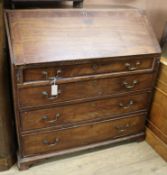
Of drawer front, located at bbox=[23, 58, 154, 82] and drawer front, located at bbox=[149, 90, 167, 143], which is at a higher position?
drawer front, located at bbox=[23, 58, 154, 82]

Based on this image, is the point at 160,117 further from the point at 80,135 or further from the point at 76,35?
the point at 76,35

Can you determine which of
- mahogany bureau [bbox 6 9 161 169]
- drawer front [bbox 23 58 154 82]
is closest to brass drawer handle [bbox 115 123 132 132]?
mahogany bureau [bbox 6 9 161 169]

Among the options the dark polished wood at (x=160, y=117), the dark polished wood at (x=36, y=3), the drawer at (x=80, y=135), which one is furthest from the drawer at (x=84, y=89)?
the dark polished wood at (x=36, y=3)

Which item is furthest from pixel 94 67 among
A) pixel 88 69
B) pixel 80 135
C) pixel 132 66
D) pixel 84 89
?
pixel 80 135

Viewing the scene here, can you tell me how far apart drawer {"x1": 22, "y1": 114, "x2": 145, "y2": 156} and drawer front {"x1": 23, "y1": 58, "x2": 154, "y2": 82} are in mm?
430

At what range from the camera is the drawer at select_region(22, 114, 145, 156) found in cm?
163

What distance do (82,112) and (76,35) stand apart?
1.76 feet

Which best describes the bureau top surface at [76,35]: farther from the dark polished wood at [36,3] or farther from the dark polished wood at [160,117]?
the dark polished wood at [160,117]

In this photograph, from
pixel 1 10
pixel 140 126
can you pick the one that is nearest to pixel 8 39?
pixel 1 10

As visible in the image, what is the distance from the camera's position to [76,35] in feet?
4.98

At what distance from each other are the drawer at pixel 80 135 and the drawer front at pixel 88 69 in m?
0.43

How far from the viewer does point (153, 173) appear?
5.74ft

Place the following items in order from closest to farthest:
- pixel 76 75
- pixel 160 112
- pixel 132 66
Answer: pixel 76 75 < pixel 132 66 < pixel 160 112

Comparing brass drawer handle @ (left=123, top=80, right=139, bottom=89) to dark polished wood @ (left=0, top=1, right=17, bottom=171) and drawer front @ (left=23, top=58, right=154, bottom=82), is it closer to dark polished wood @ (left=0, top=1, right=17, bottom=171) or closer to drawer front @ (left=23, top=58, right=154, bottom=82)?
drawer front @ (left=23, top=58, right=154, bottom=82)
